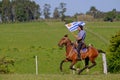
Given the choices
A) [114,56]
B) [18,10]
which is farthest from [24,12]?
[114,56]

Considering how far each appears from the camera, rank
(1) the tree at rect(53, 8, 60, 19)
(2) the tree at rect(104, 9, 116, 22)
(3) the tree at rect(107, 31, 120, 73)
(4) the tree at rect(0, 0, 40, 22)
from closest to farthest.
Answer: (3) the tree at rect(107, 31, 120, 73)
(2) the tree at rect(104, 9, 116, 22)
(4) the tree at rect(0, 0, 40, 22)
(1) the tree at rect(53, 8, 60, 19)

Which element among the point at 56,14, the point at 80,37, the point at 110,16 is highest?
the point at 80,37

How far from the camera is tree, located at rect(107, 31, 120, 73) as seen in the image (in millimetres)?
21891

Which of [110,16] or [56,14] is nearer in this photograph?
[110,16]

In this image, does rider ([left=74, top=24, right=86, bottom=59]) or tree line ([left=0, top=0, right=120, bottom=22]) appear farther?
tree line ([left=0, top=0, right=120, bottom=22])

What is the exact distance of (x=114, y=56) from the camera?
872 inches

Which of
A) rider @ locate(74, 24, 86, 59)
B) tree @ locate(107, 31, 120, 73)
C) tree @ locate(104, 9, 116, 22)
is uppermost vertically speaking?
rider @ locate(74, 24, 86, 59)

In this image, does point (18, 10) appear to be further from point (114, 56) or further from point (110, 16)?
point (114, 56)

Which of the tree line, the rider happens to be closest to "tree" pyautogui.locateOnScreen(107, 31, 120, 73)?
the rider

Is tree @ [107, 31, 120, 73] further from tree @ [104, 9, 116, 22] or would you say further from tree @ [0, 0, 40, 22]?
tree @ [0, 0, 40, 22]

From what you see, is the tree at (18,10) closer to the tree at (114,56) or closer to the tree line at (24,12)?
the tree line at (24,12)

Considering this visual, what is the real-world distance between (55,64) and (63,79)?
1560 centimetres

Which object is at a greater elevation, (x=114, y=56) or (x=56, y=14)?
(x=114, y=56)

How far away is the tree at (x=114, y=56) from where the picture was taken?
2189 centimetres
